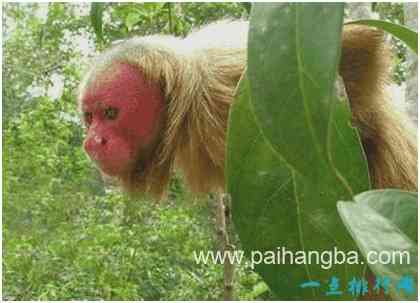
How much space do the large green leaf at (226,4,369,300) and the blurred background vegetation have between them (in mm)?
3068

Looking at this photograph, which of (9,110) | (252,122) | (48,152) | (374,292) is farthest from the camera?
(9,110)

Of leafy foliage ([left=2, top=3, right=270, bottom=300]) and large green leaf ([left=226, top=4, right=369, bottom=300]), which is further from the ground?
large green leaf ([left=226, top=4, right=369, bottom=300])

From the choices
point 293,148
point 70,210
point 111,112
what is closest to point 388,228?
point 293,148

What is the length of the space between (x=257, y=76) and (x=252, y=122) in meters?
0.19

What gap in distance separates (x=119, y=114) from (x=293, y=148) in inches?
49.1

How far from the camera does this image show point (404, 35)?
1.88 feet

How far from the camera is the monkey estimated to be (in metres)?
1.51

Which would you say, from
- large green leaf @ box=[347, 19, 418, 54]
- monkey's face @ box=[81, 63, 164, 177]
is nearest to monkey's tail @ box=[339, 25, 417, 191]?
monkey's face @ box=[81, 63, 164, 177]

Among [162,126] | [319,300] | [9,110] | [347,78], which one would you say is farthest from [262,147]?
[9,110]

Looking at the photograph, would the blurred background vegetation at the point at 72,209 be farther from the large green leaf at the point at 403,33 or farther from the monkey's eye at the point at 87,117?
the large green leaf at the point at 403,33

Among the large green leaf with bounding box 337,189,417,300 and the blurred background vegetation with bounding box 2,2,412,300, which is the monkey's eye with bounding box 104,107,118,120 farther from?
the blurred background vegetation with bounding box 2,2,412,300

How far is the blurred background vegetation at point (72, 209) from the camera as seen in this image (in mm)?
4309

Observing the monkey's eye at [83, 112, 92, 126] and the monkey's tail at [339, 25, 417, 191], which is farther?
the monkey's eye at [83, 112, 92, 126]

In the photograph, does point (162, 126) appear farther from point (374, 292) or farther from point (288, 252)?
point (288, 252)
